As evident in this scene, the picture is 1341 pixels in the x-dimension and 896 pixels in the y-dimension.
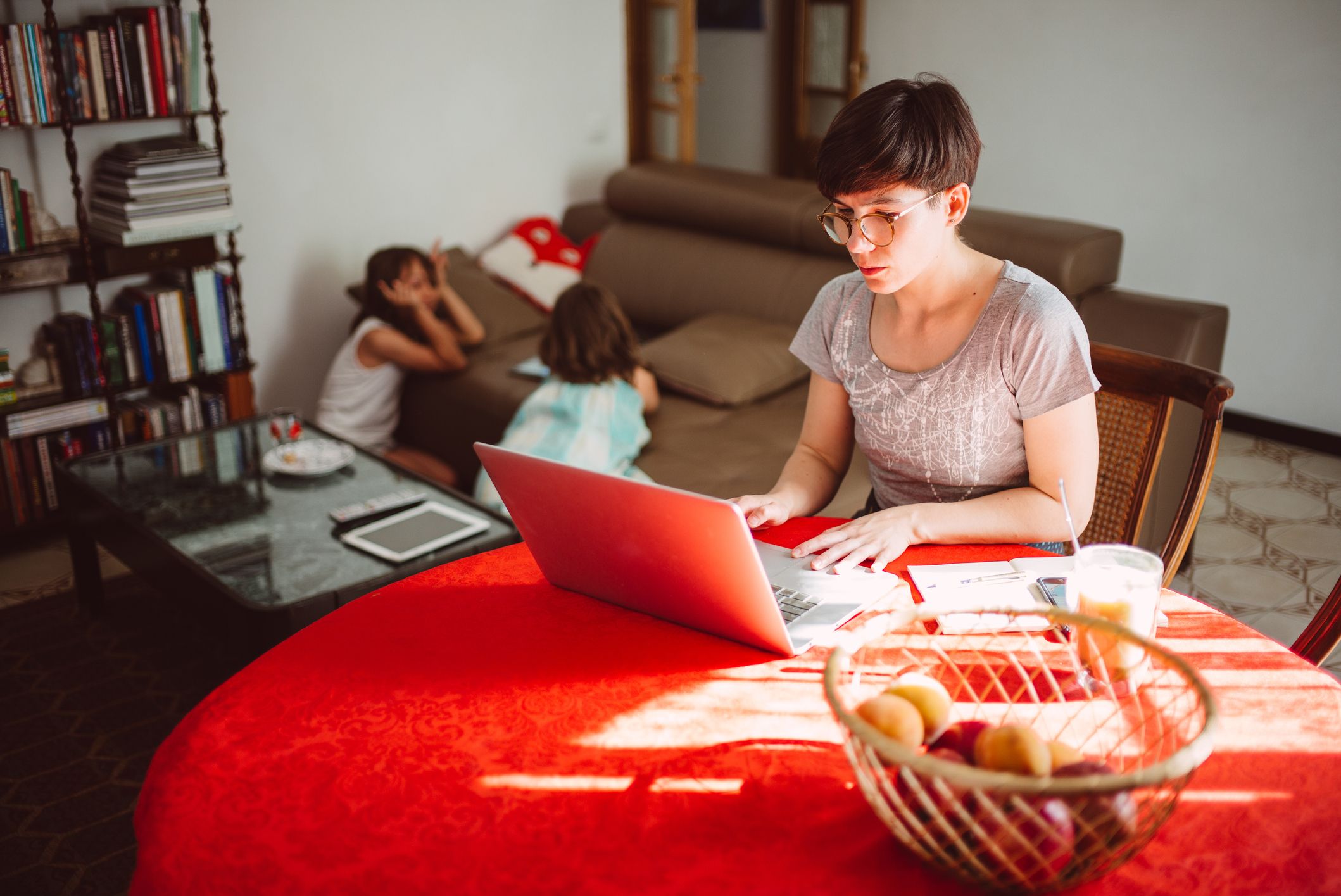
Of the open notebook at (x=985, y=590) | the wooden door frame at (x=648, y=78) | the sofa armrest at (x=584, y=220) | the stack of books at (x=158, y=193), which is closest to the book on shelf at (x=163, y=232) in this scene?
the stack of books at (x=158, y=193)

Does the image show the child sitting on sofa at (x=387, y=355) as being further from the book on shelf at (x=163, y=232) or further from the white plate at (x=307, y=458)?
the white plate at (x=307, y=458)

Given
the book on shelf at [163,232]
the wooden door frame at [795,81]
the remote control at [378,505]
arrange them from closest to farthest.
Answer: the remote control at [378,505] < the book on shelf at [163,232] < the wooden door frame at [795,81]

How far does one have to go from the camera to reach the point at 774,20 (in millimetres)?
5379

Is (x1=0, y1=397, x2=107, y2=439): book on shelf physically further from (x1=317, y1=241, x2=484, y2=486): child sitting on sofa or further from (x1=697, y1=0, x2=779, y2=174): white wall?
(x1=697, y1=0, x2=779, y2=174): white wall

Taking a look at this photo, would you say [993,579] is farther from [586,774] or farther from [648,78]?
[648,78]

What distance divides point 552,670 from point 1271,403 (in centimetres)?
355

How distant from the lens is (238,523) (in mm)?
2398

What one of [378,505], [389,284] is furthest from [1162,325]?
[389,284]

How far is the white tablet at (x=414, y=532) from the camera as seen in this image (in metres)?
2.24

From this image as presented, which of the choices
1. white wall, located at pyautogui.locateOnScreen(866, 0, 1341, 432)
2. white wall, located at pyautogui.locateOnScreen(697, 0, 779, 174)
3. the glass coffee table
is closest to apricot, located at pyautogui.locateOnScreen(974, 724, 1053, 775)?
the glass coffee table

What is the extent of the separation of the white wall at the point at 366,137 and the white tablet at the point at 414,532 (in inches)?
61.7

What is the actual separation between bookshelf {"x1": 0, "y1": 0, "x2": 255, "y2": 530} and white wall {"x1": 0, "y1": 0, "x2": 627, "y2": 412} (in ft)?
0.39

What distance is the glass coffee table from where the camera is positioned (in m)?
2.12

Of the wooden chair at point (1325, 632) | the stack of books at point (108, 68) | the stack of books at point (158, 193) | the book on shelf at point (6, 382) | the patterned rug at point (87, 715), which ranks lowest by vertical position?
the patterned rug at point (87, 715)
